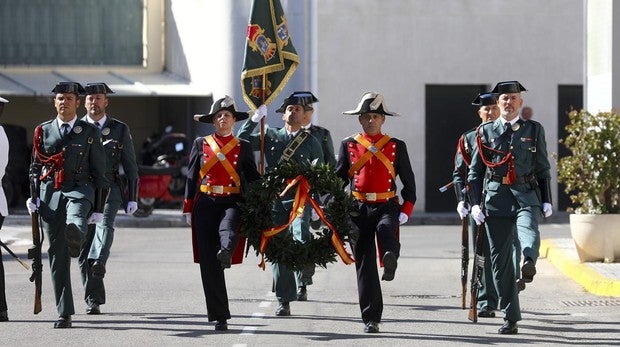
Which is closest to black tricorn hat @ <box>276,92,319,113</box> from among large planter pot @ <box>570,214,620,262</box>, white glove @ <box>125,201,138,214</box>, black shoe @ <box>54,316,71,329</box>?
white glove @ <box>125,201,138,214</box>

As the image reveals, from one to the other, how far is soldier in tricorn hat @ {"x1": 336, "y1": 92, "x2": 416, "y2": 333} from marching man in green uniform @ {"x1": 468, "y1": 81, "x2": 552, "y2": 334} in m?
0.73

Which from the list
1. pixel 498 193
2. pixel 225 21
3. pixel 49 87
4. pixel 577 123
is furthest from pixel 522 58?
pixel 498 193

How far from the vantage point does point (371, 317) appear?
12867mm

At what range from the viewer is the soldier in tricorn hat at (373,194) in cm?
1286

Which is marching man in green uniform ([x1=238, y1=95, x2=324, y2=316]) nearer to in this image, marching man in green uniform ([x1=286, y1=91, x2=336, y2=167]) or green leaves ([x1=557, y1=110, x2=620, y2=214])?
marching man in green uniform ([x1=286, y1=91, x2=336, y2=167])

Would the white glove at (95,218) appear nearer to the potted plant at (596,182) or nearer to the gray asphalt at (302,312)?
the gray asphalt at (302,312)

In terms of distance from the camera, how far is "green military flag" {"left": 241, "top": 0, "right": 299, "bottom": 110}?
15.6 meters

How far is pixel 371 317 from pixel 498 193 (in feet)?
5.01

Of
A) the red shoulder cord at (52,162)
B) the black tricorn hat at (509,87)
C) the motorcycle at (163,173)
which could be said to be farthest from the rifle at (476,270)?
the motorcycle at (163,173)

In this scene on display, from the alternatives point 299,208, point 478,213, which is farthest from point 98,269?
point 478,213

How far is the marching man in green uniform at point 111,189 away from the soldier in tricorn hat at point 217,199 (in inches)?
54.0

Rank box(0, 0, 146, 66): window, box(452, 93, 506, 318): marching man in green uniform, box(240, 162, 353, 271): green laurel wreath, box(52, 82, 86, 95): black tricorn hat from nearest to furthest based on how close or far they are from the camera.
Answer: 1. box(240, 162, 353, 271): green laurel wreath
2. box(52, 82, 86, 95): black tricorn hat
3. box(452, 93, 506, 318): marching man in green uniform
4. box(0, 0, 146, 66): window

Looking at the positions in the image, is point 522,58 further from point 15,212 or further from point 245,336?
point 245,336

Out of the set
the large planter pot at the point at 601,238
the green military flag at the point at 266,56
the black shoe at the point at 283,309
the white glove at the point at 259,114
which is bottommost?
the black shoe at the point at 283,309
